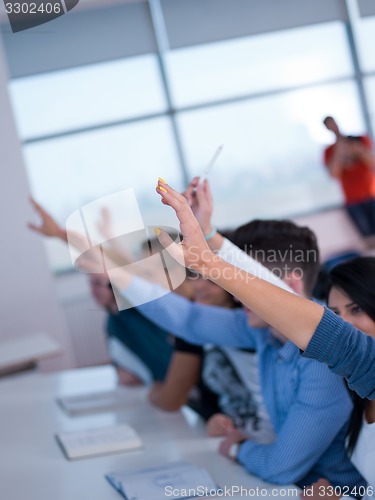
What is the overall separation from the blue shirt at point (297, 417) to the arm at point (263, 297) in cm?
53

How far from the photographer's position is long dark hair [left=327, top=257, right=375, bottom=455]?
58.9 inches

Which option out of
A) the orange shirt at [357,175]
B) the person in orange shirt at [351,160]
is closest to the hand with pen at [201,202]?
the person in orange shirt at [351,160]

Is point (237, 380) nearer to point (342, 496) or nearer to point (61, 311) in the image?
point (342, 496)

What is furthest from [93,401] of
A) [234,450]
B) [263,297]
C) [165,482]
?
[263,297]

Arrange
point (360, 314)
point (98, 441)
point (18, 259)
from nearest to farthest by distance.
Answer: point (360, 314) → point (98, 441) → point (18, 259)

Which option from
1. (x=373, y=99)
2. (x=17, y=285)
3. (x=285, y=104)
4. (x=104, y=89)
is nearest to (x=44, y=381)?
(x=17, y=285)

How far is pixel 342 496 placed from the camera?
1.58 meters

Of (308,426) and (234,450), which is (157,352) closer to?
(234,450)

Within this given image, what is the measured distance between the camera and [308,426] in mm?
1669

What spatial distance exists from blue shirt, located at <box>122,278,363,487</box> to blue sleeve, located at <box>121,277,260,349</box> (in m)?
0.11

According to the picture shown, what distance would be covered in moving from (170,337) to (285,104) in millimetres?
3616

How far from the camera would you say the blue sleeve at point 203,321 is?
2.15 m

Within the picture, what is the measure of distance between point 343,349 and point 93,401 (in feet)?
5.62

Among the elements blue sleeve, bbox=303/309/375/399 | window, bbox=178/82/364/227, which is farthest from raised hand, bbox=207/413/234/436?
window, bbox=178/82/364/227
